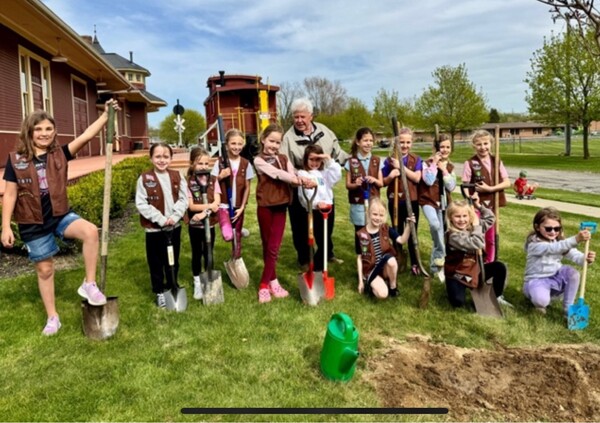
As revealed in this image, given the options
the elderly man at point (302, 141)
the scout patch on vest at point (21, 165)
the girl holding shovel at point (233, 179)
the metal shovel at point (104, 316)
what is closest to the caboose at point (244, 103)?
the elderly man at point (302, 141)

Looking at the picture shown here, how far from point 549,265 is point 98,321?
12.8 feet

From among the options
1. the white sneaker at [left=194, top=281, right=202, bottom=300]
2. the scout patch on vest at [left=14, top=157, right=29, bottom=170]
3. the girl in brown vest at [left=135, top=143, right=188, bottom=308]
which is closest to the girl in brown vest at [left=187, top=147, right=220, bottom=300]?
the white sneaker at [left=194, top=281, right=202, bottom=300]

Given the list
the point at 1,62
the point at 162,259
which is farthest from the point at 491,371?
the point at 1,62

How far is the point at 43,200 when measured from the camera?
3.69 metres

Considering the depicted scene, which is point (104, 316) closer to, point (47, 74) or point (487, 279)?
point (487, 279)

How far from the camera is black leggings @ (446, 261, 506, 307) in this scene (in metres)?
4.38

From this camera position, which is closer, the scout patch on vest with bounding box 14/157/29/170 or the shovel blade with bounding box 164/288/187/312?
the scout patch on vest with bounding box 14/157/29/170

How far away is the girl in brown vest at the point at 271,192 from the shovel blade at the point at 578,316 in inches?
99.4

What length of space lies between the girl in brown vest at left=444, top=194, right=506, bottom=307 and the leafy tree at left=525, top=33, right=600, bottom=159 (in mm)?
29689

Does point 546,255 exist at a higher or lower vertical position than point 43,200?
lower

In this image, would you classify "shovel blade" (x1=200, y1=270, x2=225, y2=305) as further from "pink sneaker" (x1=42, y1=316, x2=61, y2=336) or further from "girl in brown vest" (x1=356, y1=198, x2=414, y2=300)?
"girl in brown vest" (x1=356, y1=198, x2=414, y2=300)

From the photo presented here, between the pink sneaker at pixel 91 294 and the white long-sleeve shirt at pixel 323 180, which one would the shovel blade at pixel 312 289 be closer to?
the white long-sleeve shirt at pixel 323 180

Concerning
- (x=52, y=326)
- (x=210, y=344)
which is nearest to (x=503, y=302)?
(x=210, y=344)

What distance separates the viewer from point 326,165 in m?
5.16
